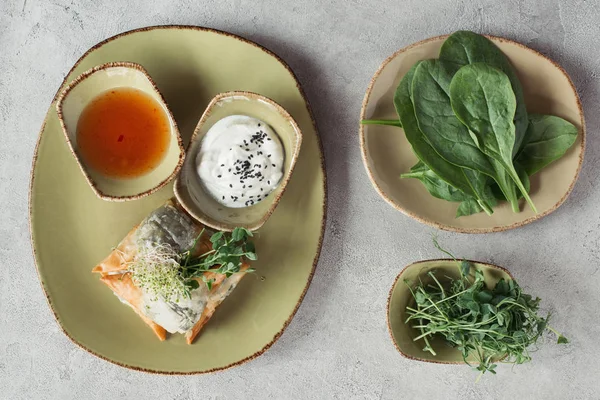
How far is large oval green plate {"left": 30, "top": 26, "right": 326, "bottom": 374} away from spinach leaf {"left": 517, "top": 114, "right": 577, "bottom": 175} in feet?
2.51

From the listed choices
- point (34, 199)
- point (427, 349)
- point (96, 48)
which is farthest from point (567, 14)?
point (34, 199)

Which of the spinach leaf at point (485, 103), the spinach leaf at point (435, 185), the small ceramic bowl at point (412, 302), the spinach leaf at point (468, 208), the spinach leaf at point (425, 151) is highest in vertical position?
the spinach leaf at point (485, 103)

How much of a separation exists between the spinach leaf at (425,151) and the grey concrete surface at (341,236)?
0.26m

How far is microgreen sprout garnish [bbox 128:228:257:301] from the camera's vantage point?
1949mm

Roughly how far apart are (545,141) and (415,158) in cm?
47

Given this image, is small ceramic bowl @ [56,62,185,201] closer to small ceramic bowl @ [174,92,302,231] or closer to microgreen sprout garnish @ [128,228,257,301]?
small ceramic bowl @ [174,92,302,231]

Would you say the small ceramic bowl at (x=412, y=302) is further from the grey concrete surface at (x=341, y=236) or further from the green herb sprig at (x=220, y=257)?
the green herb sprig at (x=220, y=257)

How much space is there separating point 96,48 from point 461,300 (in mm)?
1635

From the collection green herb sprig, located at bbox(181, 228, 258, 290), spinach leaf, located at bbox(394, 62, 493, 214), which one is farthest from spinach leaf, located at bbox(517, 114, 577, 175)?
green herb sprig, located at bbox(181, 228, 258, 290)

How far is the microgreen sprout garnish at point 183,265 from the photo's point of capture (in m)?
1.95

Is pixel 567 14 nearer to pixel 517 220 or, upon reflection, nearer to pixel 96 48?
pixel 517 220

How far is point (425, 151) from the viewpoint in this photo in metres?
1.92

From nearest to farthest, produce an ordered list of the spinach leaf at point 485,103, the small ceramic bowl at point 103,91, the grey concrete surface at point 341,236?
the spinach leaf at point 485,103, the small ceramic bowl at point 103,91, the grey concrete surface at point 341,236

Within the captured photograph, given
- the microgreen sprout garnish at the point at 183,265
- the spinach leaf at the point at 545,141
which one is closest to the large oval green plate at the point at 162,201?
the microgreen sprout garnish at the point at 183,265
